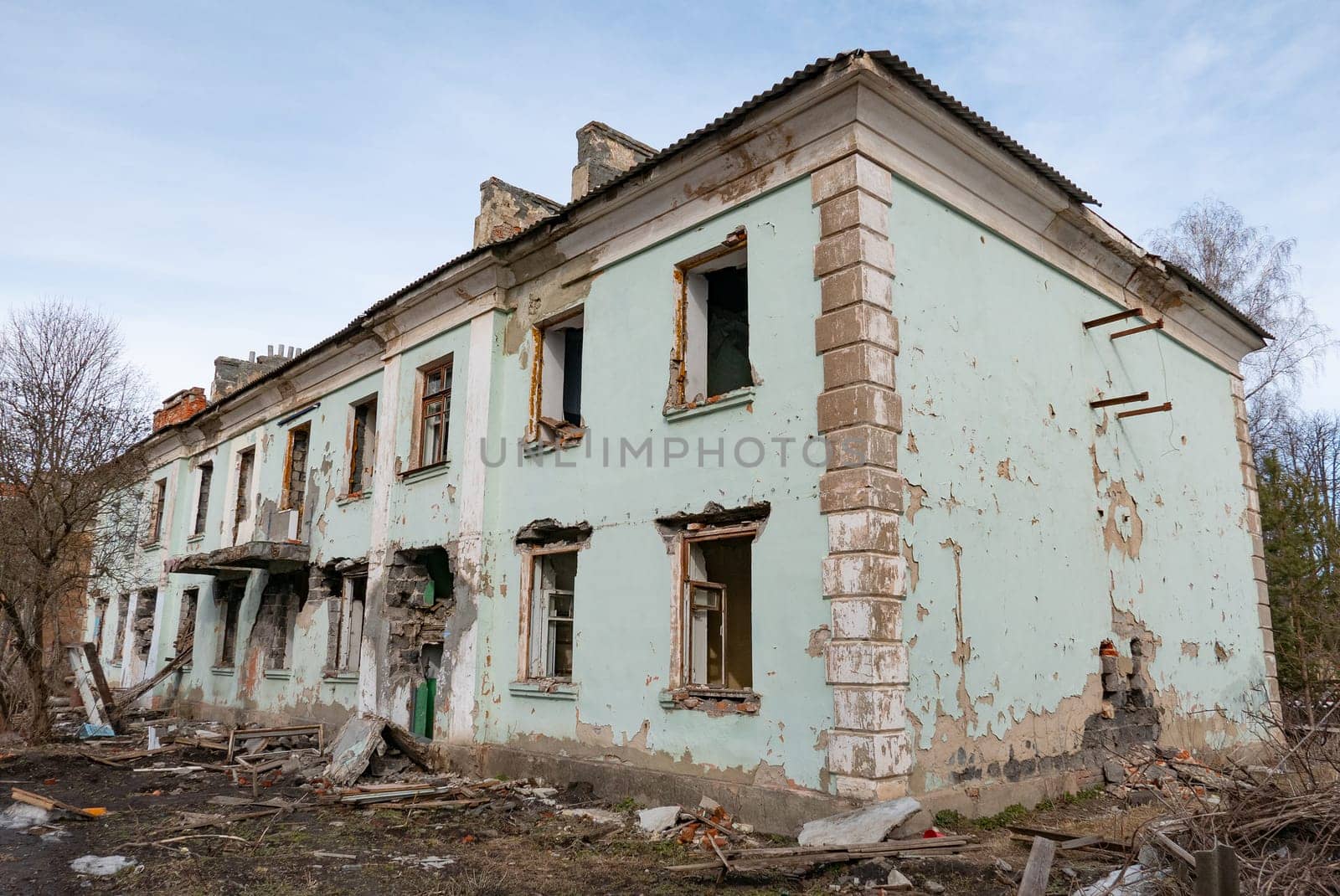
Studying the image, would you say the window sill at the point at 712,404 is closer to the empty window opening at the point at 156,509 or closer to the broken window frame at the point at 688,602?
the broken window frame at the point at 688,602

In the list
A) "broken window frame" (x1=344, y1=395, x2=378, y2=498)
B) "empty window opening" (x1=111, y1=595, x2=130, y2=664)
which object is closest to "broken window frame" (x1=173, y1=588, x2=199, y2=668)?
"empty window opening" (x1=111, y1=595, x2=130, y2=664)

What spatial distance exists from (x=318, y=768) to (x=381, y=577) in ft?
8.44

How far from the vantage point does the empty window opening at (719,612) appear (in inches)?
341

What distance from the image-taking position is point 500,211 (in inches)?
540

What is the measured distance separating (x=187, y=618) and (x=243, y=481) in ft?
11.4

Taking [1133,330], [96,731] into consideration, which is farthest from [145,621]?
[1133,330]

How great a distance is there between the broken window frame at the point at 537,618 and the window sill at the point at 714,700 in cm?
214

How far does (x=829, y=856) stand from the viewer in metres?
6.12

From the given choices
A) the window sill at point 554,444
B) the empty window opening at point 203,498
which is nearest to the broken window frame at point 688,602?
the window sill at point 554,444

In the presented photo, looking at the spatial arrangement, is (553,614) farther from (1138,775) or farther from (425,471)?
(1138,775)

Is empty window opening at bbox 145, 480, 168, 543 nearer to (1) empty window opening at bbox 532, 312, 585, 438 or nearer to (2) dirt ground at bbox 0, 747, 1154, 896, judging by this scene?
(2) dirt ground at bbox 0, 747, 1154, 896

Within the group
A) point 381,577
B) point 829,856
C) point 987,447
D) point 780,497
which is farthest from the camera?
point 381,577

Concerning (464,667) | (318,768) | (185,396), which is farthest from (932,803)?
(185,396)

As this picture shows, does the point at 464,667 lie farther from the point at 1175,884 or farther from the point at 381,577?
the point at 1175,884
